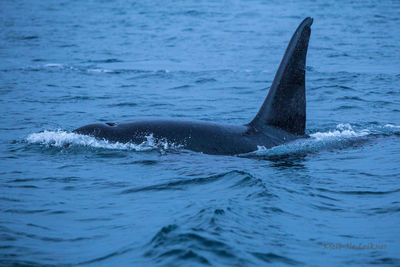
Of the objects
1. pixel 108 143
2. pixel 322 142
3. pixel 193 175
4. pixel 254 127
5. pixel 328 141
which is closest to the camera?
pixel 193 175

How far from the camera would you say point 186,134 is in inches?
365

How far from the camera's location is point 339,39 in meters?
31.3

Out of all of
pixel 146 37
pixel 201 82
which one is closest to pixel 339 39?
pixel 146 37

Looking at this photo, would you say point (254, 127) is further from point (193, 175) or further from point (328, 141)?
point (193, 175)

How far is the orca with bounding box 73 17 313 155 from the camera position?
9.24m

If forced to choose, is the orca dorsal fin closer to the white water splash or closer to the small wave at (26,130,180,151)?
the white water splash

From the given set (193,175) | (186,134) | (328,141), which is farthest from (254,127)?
(193,175)

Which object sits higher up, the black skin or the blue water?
the black skin

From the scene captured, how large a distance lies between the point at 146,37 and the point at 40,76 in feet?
50.9

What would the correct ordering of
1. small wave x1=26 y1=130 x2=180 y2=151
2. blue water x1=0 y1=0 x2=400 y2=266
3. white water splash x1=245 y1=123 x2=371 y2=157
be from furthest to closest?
white water splash x1=245 y1=123 x2=371 y2=157
small wave x1=26 y1=130 x2=180 y2=151
blue water x1=0 y1=0 x2=400 y2=266

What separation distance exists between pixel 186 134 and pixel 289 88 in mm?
2037

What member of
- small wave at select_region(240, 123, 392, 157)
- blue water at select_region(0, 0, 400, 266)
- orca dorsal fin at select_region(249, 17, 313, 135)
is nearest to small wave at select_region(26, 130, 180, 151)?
blue water at select_region(0, 0, 400, 266)

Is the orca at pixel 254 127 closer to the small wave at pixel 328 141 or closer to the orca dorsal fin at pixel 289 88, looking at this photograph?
the orca dorsal fin at pixel 289 88

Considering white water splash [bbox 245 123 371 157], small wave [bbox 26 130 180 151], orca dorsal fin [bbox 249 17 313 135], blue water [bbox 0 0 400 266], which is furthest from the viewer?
orca dorsal fin [bbox 249 17 313 135]
